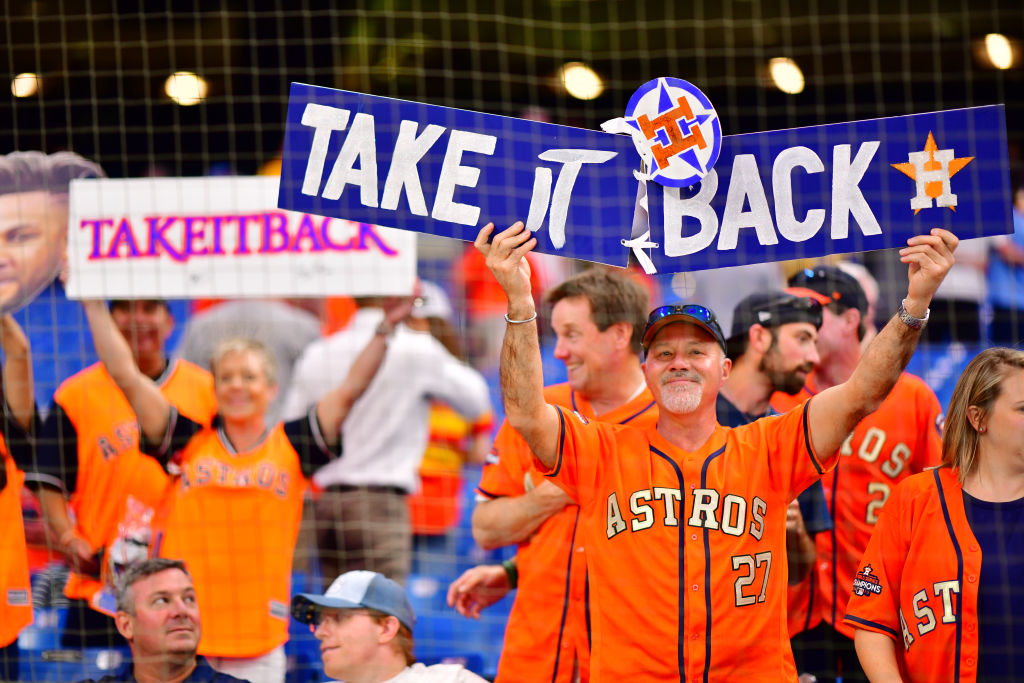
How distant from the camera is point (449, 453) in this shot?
5.79 metres

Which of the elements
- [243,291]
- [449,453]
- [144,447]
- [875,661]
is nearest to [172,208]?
[243,291]

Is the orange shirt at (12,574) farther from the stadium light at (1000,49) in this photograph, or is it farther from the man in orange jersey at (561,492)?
the stadium light at (1000,49)

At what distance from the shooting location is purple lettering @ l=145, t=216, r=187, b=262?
16.3 feet

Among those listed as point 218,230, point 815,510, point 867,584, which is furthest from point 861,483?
point 218,230

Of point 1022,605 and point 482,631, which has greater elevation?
point 1022,605

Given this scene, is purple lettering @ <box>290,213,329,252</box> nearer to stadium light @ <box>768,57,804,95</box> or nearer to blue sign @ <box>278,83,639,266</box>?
blue sign @ <box>278,83,639,266</box>

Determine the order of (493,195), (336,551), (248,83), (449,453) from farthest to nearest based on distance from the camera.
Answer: (248,83) < (449,453) < (336,551) < (493,195)

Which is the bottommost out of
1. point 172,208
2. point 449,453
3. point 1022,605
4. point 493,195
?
point 1022,605

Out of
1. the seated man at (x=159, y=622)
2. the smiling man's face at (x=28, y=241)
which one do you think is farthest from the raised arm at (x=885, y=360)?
the smiling man's face at (x=28, y=241)

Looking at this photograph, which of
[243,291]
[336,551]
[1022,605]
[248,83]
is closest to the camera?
[1022,605]

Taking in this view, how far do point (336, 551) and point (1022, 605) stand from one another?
10.6 feet

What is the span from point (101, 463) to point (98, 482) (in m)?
0.08

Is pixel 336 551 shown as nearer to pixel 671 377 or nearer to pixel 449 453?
pixel 449 453

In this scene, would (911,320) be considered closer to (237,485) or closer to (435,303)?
(237,485)
